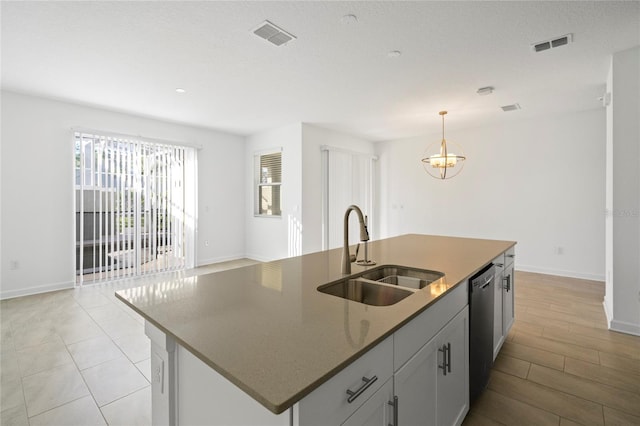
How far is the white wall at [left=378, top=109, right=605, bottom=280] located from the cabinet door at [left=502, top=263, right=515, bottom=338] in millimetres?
3268

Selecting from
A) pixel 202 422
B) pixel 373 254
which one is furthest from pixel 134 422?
pixel 373 254

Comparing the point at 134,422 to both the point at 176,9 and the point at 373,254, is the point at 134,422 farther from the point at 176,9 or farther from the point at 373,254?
the point at 176,9

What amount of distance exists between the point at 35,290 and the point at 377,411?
16.9 ft

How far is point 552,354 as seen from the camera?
2500 millimetres

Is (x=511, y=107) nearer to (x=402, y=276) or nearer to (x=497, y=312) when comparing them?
(x=497, y=312)

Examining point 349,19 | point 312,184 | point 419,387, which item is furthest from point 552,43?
point 312,184

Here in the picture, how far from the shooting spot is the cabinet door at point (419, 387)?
1065 mm

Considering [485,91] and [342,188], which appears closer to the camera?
[485,91]

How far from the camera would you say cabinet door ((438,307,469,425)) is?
1358mm

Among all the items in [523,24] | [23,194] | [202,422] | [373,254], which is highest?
[523,24]

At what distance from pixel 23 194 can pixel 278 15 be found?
165 inches

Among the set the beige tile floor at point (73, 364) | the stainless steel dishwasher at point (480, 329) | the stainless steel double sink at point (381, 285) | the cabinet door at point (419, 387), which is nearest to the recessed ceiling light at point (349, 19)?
the stainless steel double sink at point (381, 285)

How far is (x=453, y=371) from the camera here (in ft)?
4.88

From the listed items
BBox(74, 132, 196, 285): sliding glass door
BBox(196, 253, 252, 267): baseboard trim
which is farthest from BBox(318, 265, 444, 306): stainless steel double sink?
BBox(196, 253, 252, 267): baseboard trim
